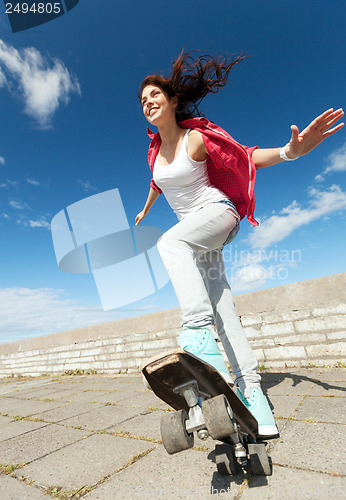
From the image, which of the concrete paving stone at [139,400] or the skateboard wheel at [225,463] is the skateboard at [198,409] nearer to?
the skateboard wheel at [225,463]

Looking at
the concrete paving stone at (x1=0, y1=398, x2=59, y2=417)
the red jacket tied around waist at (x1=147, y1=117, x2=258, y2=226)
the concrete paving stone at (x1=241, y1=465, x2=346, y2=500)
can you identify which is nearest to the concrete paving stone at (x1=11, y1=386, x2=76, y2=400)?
the concrete paving stone at (x1=0, y1=398, x2=59, y2=417)

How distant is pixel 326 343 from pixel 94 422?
2.82 meters

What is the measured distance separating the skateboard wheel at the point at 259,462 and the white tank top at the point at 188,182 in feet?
3.71

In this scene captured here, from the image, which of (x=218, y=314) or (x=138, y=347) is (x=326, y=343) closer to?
(x=218, y=314)

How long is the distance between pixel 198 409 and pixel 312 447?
0.77 metres

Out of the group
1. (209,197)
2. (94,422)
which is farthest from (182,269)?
(94,422)

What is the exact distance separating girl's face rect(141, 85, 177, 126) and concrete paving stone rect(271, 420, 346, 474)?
1.85 metres

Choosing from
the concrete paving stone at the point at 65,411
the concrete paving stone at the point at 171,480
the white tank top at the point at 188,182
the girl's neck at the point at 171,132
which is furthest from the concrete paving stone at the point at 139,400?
the girl's neck at the point at 171,132

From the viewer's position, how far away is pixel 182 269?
1.25 meters

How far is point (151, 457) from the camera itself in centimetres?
144

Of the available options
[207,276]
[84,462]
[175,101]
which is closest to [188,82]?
[175,101]

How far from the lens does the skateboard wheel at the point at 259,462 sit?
1.09 m

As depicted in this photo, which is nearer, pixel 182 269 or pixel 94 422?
pixel 182 269

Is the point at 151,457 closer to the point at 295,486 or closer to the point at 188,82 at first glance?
the point at 295,486
